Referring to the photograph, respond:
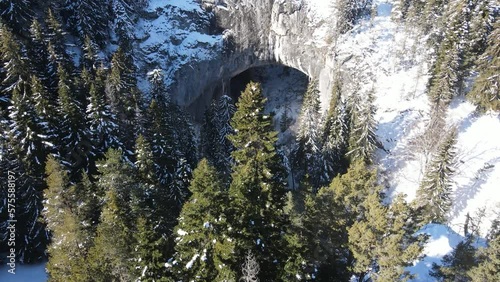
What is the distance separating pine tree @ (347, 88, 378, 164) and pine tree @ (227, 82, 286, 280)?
27.1 metres

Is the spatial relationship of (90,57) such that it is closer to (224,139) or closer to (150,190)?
(224,139)

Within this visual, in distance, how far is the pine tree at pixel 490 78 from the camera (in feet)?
135

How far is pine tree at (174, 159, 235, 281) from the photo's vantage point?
1458 centimetres

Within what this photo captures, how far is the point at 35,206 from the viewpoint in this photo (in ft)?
87.4

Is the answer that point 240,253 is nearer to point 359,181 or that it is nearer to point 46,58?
point 359,181

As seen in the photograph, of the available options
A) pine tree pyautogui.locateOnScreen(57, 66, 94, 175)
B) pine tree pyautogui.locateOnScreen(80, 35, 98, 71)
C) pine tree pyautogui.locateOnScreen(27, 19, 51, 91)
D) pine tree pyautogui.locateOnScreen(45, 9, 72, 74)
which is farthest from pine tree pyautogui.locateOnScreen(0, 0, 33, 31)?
pine tree pyautogui.locateOnScreen(57, 66, 94, 175)

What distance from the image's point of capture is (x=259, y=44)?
211ft

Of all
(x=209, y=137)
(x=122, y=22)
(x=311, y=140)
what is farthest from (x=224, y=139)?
(x=122, y=22)

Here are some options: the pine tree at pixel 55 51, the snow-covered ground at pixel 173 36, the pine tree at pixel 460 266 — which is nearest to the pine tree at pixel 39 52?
the pine tree at pixel 55 51

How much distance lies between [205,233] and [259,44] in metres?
54.4

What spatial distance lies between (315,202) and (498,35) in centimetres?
3710

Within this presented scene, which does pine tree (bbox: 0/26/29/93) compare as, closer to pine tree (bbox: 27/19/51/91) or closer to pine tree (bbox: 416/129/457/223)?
pine tree (bbox: 27/19/51/91)

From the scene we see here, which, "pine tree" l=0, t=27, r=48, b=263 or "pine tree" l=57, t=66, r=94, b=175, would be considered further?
"pine tree" l=57, t=66, r=94, b=175

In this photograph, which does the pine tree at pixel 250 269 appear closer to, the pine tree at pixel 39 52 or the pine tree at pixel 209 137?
the pine tree at pixel 209 137
